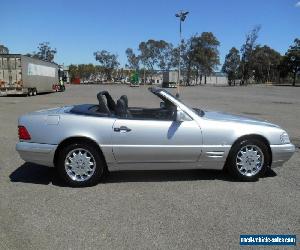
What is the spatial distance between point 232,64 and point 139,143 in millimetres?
124764

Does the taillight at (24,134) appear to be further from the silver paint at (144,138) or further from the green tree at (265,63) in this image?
the green tree at (265,63)

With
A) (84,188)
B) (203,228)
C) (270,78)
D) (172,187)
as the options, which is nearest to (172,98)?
(172,187)

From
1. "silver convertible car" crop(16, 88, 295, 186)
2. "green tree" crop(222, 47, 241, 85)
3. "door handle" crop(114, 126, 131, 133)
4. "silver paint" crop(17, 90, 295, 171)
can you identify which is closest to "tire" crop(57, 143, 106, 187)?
"silver convertible car" crop(16, 88, 295, 186)

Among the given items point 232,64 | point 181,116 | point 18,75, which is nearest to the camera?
point 181,116

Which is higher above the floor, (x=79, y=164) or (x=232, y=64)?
(x=232, y=64)

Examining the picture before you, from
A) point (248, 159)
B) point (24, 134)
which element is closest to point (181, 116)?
point (248, 159)

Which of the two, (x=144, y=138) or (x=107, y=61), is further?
(x=107, y=61)

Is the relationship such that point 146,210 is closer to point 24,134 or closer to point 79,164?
point 79,164

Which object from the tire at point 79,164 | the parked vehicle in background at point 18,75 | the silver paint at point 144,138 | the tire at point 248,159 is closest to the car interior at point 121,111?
the silver paint at point 144,138

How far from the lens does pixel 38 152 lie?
19.2 ft

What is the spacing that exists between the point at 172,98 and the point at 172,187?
52.0 inches

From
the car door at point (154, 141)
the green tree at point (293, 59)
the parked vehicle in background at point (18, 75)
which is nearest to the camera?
the car door at point (154, 141)

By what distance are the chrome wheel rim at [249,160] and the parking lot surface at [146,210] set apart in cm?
20

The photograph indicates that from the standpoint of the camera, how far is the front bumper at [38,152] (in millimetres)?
5824
